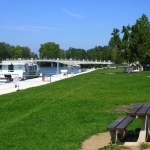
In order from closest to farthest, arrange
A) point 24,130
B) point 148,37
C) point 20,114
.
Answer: point 24,130
point 20,114
point 148,37

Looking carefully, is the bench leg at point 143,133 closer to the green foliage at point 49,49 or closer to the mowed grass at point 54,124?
the mowed grass at point 54,124

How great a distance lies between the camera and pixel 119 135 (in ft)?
25.3

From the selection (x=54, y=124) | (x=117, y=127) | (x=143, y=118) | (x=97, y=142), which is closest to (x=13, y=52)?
(x=54, y=124)

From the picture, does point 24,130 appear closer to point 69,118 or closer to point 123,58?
point 69,118

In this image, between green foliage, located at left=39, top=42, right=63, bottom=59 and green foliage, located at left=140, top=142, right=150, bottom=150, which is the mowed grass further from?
green foliage, located at left=39, top=42, right=63, bottom=59

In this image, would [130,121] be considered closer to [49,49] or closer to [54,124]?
[54,124]

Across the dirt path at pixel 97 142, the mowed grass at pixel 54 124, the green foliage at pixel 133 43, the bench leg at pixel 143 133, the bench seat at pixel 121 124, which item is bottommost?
the dirt path at pixel 97 142

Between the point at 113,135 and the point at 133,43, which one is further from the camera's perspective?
the point at 133,43

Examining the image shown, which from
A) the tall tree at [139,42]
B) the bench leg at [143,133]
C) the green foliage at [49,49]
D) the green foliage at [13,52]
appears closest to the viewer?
the bench leg at [143,133]

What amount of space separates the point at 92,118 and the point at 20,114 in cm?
245

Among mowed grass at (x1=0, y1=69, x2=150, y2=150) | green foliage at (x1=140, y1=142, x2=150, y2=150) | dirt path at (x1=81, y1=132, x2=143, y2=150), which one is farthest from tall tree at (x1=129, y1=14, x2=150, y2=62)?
green foliage at (x1=140, y1=142, x2=150, y2=150)

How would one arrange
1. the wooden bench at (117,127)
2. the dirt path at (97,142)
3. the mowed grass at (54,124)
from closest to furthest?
the wooden bench at (117,127)
the dirt path at (97,142)
the mowed grass at (54,124)

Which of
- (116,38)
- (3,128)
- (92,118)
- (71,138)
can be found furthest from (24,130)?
(116,38)

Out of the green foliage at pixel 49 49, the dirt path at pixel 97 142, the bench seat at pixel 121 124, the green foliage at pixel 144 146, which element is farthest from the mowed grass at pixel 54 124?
the green foliage at pixel 49 49
